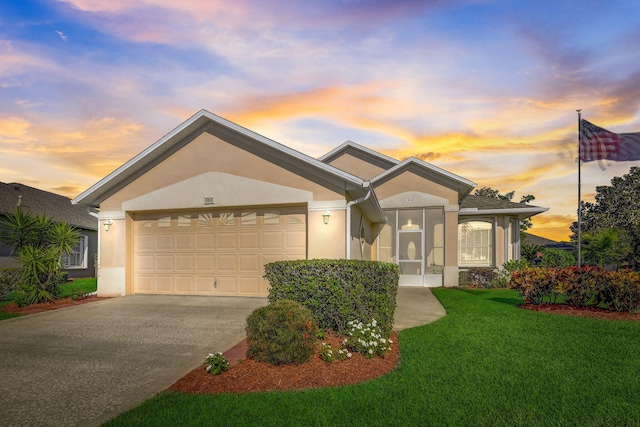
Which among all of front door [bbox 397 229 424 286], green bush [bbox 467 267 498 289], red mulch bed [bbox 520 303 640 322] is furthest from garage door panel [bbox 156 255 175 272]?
green bush [bbox 467 267 498 289]

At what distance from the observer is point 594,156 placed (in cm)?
1680

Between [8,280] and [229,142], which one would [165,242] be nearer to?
[229,142]

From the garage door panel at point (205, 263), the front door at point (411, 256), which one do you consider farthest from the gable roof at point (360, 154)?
the garage door panel at point (205, 263)

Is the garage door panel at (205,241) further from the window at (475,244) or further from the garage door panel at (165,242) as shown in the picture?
the window at (475,244)

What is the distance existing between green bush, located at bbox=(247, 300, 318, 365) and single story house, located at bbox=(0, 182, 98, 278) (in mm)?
18736

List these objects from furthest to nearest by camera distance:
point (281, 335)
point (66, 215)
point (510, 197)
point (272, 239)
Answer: point (510, 197), point (66, 215), point (272, 239), point (281, 335)

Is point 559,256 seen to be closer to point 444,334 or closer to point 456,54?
point 456,54

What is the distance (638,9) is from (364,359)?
10.8 metres

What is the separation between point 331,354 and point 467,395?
205 centimetres

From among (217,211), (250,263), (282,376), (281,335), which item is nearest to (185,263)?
(217,211)

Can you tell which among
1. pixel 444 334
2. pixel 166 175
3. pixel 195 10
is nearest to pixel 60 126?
pixel 166 175

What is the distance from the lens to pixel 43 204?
945 inches

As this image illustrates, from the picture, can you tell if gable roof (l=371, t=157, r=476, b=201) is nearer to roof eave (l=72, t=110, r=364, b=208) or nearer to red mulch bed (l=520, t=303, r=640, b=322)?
roof eave (l=72, t=110, r=364, b=208)

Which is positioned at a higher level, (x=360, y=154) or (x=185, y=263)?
(x=360, y=154)
